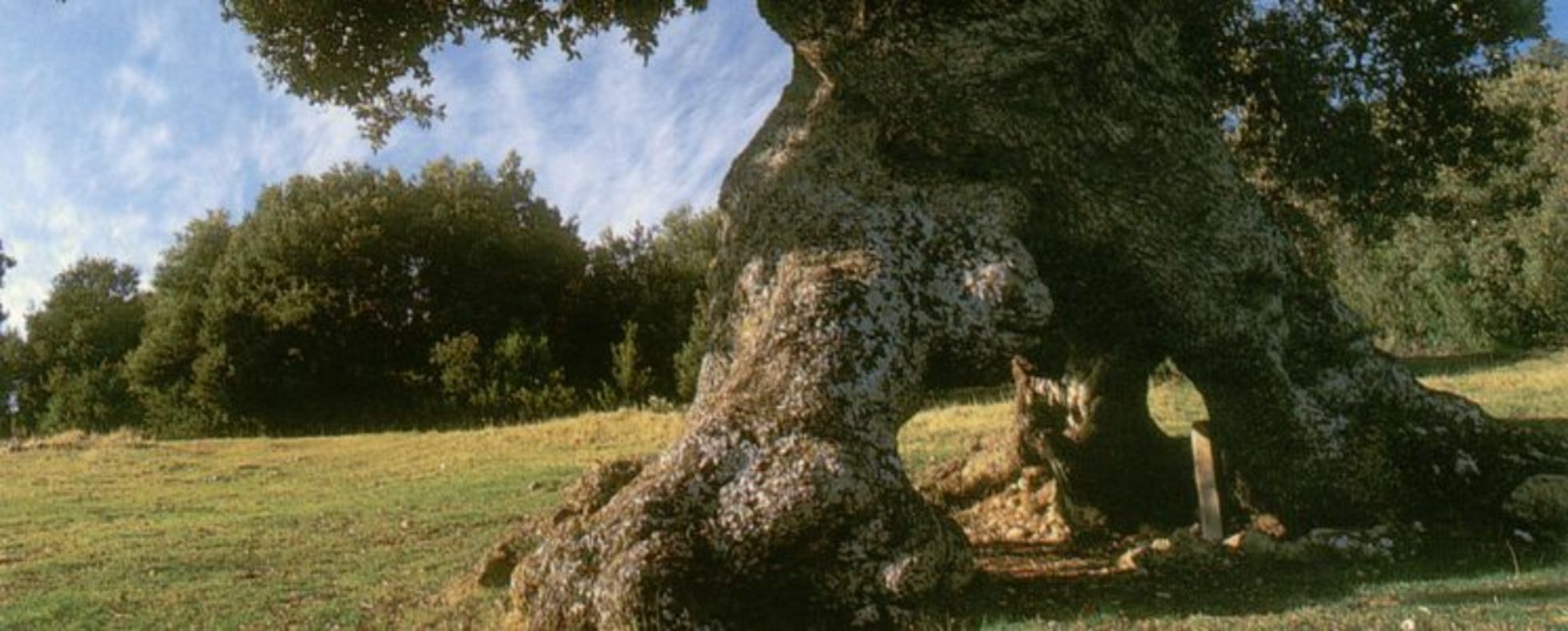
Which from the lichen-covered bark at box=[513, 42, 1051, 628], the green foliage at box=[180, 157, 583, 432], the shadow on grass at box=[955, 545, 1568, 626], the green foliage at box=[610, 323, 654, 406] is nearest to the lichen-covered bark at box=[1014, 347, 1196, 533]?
the shadow on grass at box=[955, 545, 1568, 626]

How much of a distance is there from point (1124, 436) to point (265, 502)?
16.9m

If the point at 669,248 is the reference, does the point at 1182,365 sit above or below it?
below

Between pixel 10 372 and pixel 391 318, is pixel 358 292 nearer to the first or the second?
pixel 391 318

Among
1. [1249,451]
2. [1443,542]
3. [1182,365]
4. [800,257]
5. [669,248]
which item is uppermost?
[669,248]

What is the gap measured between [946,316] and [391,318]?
140 feet

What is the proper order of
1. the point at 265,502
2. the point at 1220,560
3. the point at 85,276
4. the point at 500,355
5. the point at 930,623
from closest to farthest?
the point at 930,623 → the point at 1220,560 → the point at 265,502 → the point at 500,355 → the point at 85,276

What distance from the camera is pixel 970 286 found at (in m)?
10.7

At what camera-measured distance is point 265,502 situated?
2344 centimetres

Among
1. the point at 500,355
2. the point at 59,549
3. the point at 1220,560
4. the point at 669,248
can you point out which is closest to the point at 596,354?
the point at 500,355

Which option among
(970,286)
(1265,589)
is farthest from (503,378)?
(1265,589)

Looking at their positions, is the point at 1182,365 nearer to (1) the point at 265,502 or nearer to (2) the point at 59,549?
(2) the point at 59,549

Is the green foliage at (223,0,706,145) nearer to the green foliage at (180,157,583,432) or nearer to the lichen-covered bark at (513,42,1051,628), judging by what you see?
the lichen-covered bark at (513,42,1051,628)

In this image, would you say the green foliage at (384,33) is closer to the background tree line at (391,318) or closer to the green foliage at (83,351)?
the background tree line at (391,318)

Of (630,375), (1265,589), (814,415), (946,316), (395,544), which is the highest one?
(630,375)
